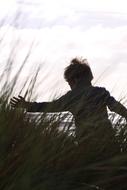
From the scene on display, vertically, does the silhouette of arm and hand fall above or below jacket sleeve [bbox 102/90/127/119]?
below

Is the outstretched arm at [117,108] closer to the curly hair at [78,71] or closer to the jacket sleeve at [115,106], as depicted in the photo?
the jacket sleeve at [115,106]

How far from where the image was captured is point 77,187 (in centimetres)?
343

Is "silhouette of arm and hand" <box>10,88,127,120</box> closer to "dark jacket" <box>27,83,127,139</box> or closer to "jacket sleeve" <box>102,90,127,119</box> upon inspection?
"dark jacket" <box>27,83,127,139</box>

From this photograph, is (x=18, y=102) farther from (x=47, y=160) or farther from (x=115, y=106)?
(x=115, y=106)

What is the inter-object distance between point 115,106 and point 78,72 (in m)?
0.71

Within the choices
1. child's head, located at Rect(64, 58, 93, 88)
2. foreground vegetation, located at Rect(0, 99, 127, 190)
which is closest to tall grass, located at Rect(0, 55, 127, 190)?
foreground vegetation, located at Rect(0, 99, 127, 190)

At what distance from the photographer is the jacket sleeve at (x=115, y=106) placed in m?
4.97

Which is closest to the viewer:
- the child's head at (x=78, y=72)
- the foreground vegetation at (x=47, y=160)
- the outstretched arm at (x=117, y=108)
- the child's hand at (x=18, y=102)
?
the foreground vegetation at (x=47, y=160)

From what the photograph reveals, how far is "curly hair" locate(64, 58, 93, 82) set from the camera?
5457mm

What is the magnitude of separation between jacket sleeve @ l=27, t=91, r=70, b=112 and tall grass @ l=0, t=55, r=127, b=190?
7cm

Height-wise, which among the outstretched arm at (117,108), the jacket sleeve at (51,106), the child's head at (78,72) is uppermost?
the child's head at (78,72)

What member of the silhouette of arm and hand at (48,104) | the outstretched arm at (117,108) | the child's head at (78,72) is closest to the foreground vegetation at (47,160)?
the silhouette of arm and hand at (48,104)

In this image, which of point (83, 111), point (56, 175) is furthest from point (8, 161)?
point (83, 111)

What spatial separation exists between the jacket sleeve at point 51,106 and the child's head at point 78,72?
3.08 ft
